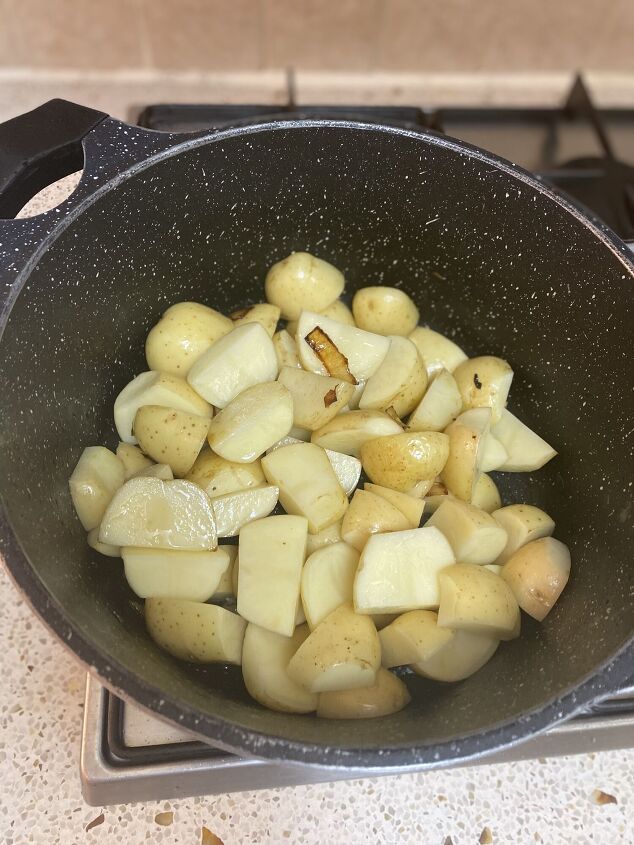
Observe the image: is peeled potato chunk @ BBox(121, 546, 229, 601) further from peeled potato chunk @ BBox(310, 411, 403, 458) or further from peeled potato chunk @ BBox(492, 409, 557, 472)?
peeled potato chunk @ BBox(492, 409, 557, 472)

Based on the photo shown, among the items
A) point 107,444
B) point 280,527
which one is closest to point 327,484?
point 280,527

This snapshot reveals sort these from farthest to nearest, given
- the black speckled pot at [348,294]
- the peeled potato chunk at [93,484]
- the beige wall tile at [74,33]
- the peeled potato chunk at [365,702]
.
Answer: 1. the beige wall tile at [74,33]
2. the peeled potato chunk at [93,484]
3. the peeled potato chunk at [365,702]
4. the black speckled pot at [348,294]

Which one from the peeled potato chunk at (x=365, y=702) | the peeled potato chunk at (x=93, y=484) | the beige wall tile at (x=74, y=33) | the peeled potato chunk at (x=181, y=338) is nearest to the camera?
the peeled potato chunk at (x=365, y=702)

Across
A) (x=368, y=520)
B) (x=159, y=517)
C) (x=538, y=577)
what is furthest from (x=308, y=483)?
(x=538, y=577)

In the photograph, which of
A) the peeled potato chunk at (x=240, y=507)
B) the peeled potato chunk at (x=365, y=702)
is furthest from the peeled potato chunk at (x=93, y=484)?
the peeled potato chunk at (x=365, y=702)

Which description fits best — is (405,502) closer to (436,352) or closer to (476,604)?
(476,604)

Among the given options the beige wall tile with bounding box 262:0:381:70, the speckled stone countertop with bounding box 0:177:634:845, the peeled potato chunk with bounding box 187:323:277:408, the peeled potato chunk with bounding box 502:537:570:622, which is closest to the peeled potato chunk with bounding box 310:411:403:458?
the peeled potato chunk with bounding box 187:323:277:408

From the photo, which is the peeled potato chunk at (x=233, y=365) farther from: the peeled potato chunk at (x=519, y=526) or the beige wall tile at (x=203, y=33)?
the beige wall tile at (x=203, y=33)
